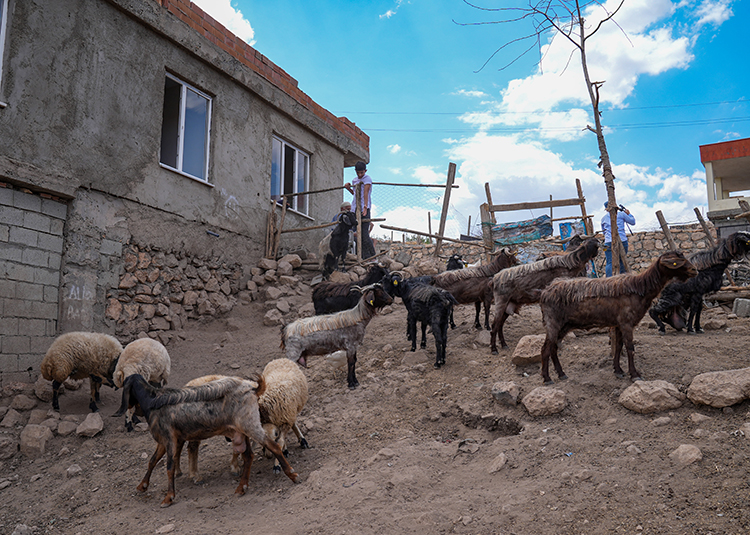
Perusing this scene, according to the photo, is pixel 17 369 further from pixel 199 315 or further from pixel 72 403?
pixel 199 315

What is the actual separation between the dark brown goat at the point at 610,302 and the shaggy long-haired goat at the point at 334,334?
2.32 m

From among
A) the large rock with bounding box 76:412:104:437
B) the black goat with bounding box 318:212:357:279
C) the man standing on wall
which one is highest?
the man standing on wall

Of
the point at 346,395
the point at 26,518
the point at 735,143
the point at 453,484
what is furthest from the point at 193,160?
the point at 735,143

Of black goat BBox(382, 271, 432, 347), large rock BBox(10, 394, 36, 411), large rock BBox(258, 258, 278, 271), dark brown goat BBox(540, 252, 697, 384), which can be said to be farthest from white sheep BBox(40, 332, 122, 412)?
dark brown goat BBox(540, 252, 697, 384)

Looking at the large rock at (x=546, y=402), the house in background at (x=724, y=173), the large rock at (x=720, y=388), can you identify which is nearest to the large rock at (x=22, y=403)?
the large rock at (x=546, y=402)

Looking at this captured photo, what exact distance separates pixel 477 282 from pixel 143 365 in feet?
17.3

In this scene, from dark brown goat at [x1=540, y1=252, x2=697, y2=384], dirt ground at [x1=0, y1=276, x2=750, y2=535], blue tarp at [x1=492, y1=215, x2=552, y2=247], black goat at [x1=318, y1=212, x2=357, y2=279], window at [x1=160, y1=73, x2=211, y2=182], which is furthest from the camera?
black goat at [x1=318, y1=212, x2=357, y2=279]

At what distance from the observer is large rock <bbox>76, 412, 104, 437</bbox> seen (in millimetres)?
5820

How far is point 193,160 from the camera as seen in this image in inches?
395

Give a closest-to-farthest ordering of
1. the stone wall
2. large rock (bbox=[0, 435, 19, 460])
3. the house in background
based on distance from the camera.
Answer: large rock (bbox=[0, 435, 19, 460]), the stone wall, the house in background

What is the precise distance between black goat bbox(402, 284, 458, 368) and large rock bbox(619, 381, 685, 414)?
2.65 metres

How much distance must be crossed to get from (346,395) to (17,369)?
14.8ft

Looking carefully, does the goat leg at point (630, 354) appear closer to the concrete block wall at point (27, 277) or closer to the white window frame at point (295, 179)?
the concrete block wall at point (27, 277)

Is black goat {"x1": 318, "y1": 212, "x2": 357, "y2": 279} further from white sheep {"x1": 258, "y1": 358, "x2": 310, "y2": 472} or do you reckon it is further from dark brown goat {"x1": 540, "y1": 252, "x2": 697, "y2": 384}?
dark brown goat {"x1": 540, "y1": 252, "x2": 697, "y2": 384}
